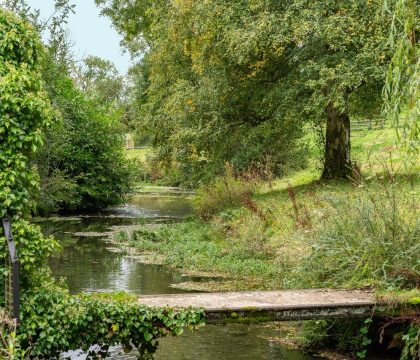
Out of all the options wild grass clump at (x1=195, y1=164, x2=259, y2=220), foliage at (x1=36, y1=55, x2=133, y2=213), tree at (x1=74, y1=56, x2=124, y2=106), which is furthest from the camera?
tree at (x1=74, y1=56, x2=124, y2=106)

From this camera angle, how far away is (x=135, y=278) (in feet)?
51.1

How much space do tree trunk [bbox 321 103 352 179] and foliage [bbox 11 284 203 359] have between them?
16171mm

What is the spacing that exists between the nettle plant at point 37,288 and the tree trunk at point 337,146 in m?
16.2

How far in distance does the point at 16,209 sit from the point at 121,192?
26.8 m

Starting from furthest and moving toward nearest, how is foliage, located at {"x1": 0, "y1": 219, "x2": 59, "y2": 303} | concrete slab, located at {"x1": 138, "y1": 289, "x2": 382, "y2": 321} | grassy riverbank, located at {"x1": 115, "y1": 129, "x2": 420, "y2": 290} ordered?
grassy riverbank, located at {"x1": 115, "y1": 129, "x2": 420, "y2": 290} → concrete slab, located at {"x1": 138, "y1": 289, "x2": 382, "y2": 321} → foliage, located at {"x1": 0, "y1": 219, "x2": 59, "y2": 303}

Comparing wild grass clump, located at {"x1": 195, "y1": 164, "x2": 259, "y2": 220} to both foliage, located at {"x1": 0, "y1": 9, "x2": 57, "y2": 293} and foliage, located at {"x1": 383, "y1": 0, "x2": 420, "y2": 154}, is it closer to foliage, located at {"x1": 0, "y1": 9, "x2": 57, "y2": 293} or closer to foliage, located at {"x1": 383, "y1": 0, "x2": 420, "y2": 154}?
foliage, located at {"x1": 383, "y1": 0, "x2": 420, "y2": 154}

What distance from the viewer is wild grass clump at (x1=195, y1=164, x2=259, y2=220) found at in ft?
76.0

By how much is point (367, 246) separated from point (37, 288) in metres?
4.55

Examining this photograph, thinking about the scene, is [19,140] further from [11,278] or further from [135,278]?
[135,278]

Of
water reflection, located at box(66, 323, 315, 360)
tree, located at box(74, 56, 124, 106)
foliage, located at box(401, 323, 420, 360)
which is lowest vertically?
water reflection, located at box(66, 323, 315, 360)

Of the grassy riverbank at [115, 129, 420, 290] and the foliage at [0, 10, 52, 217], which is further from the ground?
the foliage at [0, 10, 52, 217]

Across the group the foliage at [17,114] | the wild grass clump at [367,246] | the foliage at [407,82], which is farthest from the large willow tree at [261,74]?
the foliage at [17,114]

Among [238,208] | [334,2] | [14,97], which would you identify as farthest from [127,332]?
[334,2]

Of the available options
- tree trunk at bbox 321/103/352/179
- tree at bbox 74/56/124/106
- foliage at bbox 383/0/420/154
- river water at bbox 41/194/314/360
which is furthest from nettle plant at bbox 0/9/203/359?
tree at bbox 74/56/124/106
